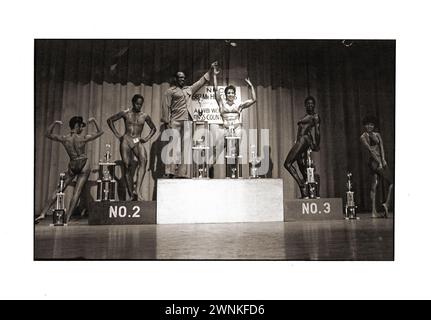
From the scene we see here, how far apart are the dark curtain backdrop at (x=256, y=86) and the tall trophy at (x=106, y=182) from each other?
0.40ft

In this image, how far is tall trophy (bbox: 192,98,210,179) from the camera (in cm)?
Result: 483

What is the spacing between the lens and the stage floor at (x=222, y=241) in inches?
133

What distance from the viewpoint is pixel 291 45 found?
396cm

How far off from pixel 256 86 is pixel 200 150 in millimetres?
1232

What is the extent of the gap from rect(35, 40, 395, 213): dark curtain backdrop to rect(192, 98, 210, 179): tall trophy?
508 millimetres

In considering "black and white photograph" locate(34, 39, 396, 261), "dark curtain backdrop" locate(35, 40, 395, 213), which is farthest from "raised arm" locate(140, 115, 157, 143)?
"dark curtain backdrop" locate(35, 40, 395, 213)

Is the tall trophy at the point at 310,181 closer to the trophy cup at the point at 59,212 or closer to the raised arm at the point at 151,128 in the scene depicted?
the raised arm at the point at 151,128

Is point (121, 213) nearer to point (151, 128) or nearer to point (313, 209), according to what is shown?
point (151, 128)

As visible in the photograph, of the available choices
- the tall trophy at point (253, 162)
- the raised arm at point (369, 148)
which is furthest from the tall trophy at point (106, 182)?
the raised arm at point (369, 148)

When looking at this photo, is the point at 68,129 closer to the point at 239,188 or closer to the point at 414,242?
the point at 239,188

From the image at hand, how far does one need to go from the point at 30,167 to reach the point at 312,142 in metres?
3.06

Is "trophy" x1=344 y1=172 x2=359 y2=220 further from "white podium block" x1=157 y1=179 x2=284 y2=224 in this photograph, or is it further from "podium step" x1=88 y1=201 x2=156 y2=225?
"podium step" x1=88 y1=201 x2=156 y2=225

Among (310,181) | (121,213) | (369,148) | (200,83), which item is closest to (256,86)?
(200,83)
